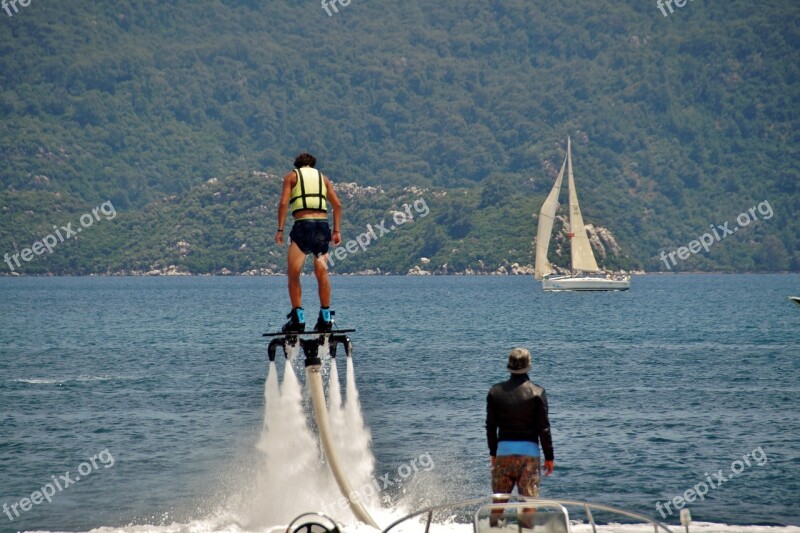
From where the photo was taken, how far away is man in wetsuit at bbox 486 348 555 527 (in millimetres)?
16000

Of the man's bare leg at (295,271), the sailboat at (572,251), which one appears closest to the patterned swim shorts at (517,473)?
the man's bare leg at (295,271)

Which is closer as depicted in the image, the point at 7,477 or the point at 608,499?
the point at 608,499

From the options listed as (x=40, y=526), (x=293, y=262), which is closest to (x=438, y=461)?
(x=40, y=526)

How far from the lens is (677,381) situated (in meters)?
64.4

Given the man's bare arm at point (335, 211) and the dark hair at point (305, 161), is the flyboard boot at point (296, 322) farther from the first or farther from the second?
the dark hair at point (305, 161)

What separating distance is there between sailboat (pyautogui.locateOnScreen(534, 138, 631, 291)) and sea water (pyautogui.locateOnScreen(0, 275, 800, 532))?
55204 millimetres

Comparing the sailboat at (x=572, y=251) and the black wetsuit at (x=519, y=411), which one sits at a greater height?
the sailboat at (x=572, y=251)

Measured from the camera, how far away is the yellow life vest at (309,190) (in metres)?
18.6

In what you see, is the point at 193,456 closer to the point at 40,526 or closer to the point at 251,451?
the point at 251,451

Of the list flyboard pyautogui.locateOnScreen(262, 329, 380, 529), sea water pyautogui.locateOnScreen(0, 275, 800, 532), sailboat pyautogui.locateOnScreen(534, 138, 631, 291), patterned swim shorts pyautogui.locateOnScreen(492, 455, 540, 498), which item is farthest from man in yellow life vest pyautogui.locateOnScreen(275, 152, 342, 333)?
sailboat pyautogui.locateOnScreen(534, 138, 631, 291)

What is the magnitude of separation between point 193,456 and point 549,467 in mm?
25859

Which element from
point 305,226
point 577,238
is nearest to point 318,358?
point 305,226

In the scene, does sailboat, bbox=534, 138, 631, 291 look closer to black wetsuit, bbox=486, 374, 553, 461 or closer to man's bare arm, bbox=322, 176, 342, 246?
man's bare arm, bbox=322, 176, 342, 246

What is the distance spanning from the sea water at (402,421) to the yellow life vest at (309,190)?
11.6 feet
